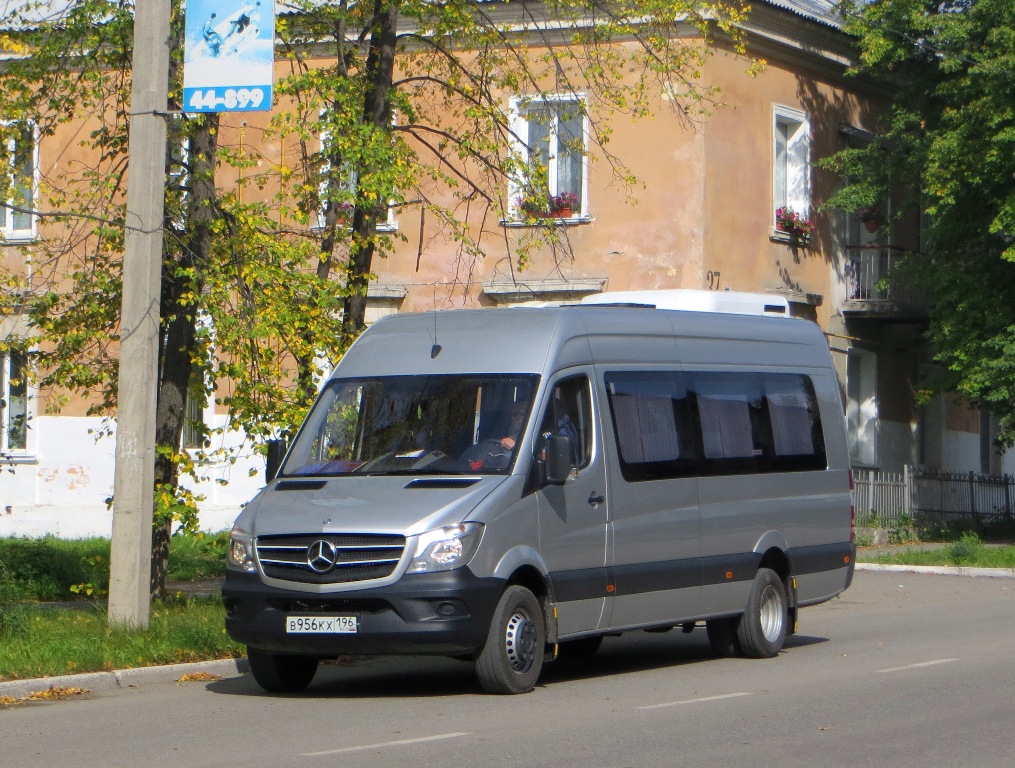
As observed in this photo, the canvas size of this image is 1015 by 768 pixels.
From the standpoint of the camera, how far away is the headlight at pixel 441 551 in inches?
403

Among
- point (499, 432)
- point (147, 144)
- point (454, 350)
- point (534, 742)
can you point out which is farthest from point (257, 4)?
point (534, 742)

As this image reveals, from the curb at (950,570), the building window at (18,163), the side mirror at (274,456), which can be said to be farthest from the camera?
the curb at (950,570)

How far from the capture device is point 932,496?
3086 cm

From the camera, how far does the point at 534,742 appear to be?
28.4 feet

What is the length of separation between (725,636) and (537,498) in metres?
3.04

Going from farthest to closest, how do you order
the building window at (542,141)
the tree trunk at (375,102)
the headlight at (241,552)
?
the building window at (542,141) < the tree trunk at (375,102) < the headlight at (241,552)

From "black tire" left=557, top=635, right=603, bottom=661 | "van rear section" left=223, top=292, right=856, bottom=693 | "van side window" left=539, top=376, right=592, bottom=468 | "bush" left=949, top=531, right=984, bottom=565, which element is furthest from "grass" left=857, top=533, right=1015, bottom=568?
"van side window" left=539, top=376, right=592, bottom=468

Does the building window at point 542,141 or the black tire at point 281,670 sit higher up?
the building window at point 542,141

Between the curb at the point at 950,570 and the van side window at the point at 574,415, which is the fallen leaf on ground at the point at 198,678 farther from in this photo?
the curb at the point at 950,570

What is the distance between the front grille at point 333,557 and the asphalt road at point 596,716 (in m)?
0.82

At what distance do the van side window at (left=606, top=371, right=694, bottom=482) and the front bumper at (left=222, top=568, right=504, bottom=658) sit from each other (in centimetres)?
192

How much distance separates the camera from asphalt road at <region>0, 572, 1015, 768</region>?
8312 millimetres

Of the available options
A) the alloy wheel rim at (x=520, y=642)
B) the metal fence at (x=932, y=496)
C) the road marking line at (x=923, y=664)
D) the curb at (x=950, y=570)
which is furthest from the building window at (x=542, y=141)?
the metal fence at (x=932, y=496)

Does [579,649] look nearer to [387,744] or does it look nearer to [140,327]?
[140,327]
